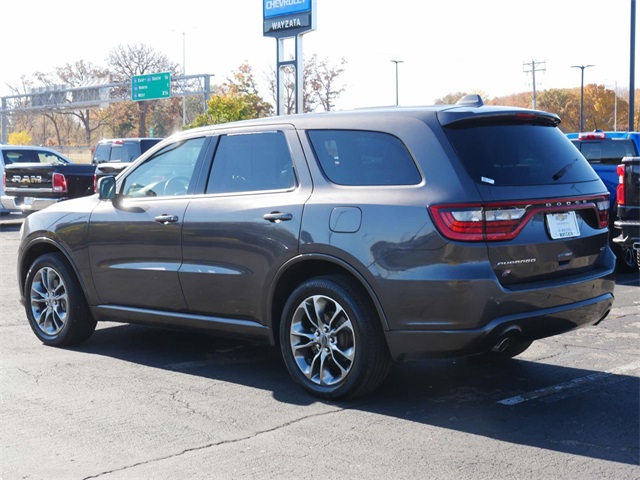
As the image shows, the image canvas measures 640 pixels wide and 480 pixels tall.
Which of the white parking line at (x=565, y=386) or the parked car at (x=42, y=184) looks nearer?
the white parking line at (x=565, y=386)

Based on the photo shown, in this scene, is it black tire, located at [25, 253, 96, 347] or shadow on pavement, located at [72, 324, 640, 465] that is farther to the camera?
black tire, located at [25, 253, 96, 347]

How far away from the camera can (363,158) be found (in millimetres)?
5512

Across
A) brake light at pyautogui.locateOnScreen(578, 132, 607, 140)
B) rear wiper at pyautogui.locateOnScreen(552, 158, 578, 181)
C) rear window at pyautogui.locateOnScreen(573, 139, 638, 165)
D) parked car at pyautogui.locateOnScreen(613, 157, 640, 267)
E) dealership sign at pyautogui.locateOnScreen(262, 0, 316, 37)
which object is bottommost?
parked car at pyautogui.locateOnScreen(613, 157, 640, 267)

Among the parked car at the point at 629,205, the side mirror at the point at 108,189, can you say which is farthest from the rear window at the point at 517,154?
the parked car at the point at 629,205

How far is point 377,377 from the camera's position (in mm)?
5348

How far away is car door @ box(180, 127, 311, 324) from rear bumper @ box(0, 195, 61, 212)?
13.1 m

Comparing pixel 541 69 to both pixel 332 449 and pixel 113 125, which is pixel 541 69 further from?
pixel 332 449

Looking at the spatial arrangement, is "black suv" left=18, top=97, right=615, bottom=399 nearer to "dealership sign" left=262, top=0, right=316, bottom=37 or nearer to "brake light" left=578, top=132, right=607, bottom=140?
"brake light" left=578, top=132, right=607, bottom=140

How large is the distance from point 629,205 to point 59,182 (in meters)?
12.6

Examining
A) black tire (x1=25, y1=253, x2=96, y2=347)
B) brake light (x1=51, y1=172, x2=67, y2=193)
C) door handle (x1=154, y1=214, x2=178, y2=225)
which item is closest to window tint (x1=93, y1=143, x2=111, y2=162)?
brake light (x1=51, y1=172, x2=67, y2=193)

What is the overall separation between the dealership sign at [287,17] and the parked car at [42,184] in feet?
29.1

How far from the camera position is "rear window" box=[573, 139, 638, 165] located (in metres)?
12.7

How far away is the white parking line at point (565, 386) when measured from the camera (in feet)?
18.0

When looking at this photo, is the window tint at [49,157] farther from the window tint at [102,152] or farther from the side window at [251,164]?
the side window at [251,164]
